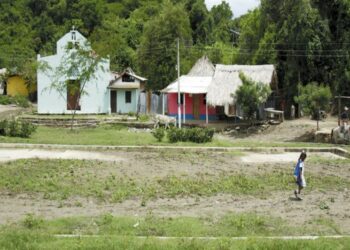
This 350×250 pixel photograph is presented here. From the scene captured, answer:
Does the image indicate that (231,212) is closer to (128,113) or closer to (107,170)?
(107,170)

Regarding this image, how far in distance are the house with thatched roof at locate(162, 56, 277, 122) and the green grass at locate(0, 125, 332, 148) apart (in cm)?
721

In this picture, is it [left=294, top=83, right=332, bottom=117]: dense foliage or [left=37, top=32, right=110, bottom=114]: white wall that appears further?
[left=37, top=32, right=110, bottom=114]: white wall

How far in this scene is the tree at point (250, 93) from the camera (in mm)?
36688

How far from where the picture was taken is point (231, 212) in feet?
42.3

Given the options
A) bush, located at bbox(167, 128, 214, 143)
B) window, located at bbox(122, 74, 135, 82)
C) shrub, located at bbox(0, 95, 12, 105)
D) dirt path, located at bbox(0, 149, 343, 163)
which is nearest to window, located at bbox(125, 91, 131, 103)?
window, located at bbox(122, 74, 135, 82)

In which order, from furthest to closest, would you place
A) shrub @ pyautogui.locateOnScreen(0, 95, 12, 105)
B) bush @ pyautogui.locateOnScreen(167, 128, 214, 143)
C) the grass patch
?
shrub @ pyautogui.locateOnScreen(0, 95, 12, 105)
bush @ pyautogui.locateOnScreen(167, 128, 214, 143)
the grass patch

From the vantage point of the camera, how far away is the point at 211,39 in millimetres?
69750

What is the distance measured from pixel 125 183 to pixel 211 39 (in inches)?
2164

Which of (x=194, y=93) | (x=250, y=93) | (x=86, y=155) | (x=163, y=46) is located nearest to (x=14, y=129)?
(x=86, y=155)

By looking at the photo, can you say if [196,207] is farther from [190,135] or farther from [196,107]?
[196,107]

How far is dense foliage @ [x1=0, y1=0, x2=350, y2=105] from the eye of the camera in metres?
41.1

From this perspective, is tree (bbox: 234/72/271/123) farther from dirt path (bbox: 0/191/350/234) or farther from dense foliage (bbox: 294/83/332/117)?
dirt path (bbox: 0/191/350/234)

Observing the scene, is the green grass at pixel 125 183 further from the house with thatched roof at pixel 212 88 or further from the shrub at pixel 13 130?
the house with thatched roof at pixel 212 88

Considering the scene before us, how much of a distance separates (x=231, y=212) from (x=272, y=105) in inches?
1229
